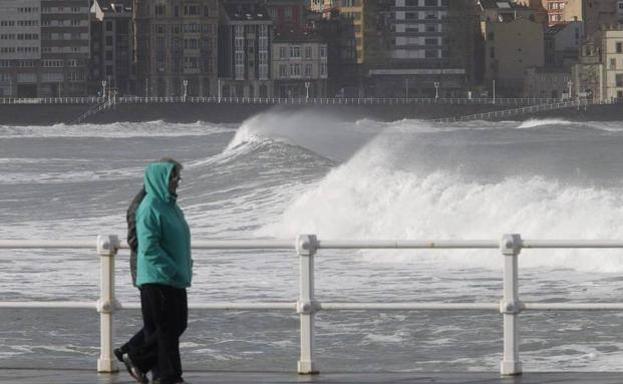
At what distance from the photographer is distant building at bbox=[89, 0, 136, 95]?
17400 centimetres

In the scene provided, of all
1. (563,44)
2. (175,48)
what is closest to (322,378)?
(175,48)

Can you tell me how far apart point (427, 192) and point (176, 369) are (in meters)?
23.3

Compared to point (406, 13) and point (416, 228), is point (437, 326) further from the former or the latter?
point (406, 13)

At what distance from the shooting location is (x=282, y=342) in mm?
16219

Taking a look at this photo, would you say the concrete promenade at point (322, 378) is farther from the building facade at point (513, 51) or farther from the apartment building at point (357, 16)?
the apartment building at point (357, 16)

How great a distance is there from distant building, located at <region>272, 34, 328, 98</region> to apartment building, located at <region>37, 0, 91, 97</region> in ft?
53.8

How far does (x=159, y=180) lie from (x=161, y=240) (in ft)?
1.10

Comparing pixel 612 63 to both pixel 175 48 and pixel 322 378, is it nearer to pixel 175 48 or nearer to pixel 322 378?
pixel 175 48

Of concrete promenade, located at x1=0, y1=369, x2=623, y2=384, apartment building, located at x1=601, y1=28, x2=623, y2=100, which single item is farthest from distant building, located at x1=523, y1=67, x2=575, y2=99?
concrete promenade, located at x1=0, y1=369, x2=623, y2=384

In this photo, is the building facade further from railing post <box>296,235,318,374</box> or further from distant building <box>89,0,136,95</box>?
railing post <box>296,235,318,374</box>

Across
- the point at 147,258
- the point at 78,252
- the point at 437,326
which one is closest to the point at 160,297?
the point at 147,258

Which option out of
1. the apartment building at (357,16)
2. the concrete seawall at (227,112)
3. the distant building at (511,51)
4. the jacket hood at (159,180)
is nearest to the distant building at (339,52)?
the apartment building at (357,16)

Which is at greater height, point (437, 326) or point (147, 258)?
point (147, 258)

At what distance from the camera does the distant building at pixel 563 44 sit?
582 feet
